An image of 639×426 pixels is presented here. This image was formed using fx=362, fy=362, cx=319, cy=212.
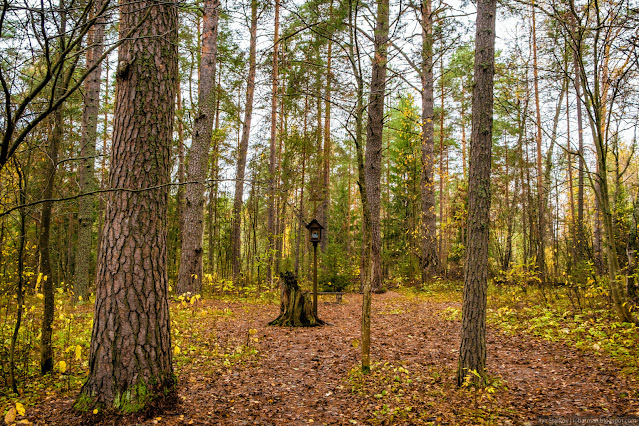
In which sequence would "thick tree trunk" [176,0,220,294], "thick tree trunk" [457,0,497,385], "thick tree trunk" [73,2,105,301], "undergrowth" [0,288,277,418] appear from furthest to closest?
"thick tree trunk" [176,0,220,294] → "thick tree trunk" [73,2,105,301] → "thick tree trunk" [457,0,497,385] → "undergrowth" [0,288,277,418]

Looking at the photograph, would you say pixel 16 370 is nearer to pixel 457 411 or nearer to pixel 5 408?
pixel 5 408

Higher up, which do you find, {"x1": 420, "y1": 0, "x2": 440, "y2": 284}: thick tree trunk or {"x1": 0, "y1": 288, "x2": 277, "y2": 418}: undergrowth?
{"x1": 420, "y1": 0, "x2": 440, "y2": 284}: thick tree trunk

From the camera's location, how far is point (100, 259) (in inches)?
→ 126

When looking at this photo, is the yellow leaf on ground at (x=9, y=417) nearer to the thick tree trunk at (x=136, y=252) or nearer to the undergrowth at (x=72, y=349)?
the undergrowth at (x=72, y=349)

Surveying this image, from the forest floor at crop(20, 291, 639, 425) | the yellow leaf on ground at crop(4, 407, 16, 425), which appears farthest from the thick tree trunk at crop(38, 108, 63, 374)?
the yellow leaf on ground at crop(4, 407, 16, 425)

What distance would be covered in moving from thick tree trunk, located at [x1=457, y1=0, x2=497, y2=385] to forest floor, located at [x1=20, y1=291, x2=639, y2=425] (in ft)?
1.27

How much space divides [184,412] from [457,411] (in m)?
2.52

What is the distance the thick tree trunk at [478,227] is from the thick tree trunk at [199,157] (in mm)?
6087

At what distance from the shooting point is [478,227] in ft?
12.3

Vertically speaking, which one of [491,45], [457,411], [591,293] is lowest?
[457,411]

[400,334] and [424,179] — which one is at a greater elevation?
[424,179]

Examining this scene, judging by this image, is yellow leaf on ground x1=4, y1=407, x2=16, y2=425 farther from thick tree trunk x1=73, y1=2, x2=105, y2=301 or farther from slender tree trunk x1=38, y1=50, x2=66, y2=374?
thick tree trunk x1=73, y1=2, x2=105, y2=301

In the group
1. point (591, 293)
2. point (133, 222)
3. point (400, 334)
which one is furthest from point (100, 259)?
point (591, 293)

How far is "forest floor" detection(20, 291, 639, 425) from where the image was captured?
327 centimetres
